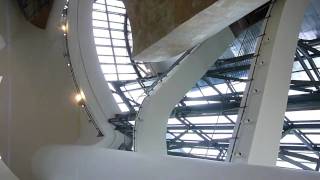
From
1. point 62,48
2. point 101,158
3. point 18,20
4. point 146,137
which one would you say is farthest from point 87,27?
point 101,158

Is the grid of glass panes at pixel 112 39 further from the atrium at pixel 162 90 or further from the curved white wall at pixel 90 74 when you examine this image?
the curved white wall at pixel 90 74

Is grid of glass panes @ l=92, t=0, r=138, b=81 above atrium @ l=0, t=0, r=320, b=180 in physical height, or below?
above

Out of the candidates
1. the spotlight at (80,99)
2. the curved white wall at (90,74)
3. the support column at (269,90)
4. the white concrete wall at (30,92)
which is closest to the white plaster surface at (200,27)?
the support column at (269,90)

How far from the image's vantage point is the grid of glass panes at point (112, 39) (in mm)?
29297

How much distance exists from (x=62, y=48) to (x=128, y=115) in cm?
553

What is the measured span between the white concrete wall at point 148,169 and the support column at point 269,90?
2.24 meters

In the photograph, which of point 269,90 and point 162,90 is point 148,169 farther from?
point 162,90

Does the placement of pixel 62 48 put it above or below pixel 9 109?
above

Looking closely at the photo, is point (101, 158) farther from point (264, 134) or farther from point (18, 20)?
→ point (18, 20)

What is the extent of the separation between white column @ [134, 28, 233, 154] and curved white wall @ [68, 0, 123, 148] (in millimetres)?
7042

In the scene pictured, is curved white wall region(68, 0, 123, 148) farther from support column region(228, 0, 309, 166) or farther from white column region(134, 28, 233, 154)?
support column region(228, 0, 309, 166)

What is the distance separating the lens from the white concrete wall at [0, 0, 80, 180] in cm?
2288

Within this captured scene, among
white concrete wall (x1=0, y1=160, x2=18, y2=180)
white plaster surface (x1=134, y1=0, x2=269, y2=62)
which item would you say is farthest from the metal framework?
white concrete wall (x1=0, y1=160, x2=18, y2=180)

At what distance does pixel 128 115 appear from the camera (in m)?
22.1
